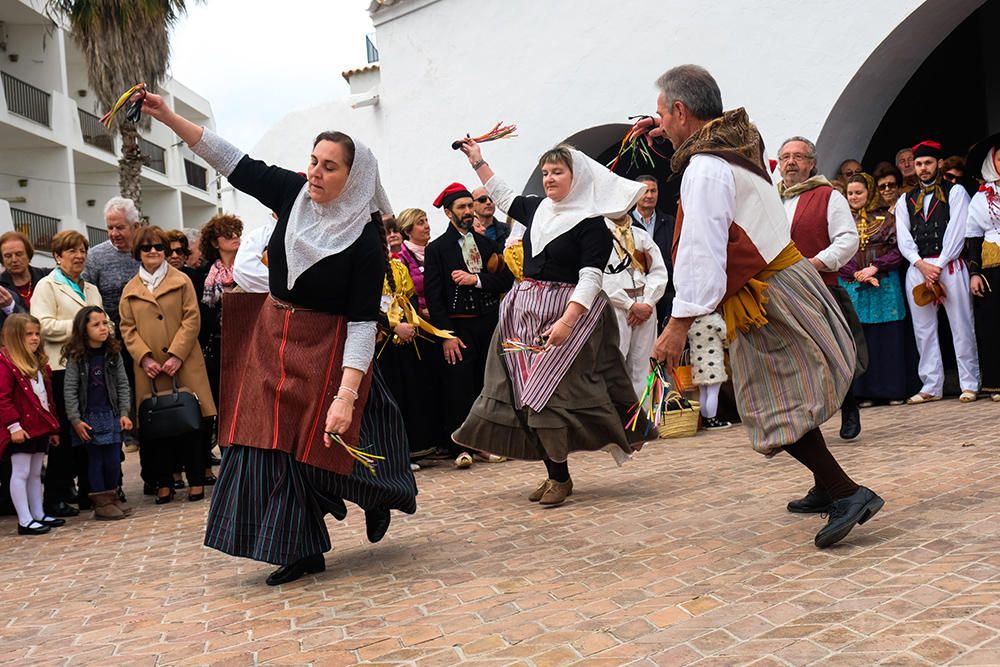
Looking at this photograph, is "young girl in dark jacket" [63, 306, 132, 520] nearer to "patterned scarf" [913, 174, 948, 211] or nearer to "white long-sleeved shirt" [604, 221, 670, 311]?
"white long-sleeved shirt" [604, 221, 670, 311]

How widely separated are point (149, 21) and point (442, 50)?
6590 millimetres

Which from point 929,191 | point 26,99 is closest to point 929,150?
point 929,191

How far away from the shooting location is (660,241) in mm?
9797

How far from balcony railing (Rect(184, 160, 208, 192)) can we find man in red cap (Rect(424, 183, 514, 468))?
33.4 m

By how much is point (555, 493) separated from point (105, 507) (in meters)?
3.30

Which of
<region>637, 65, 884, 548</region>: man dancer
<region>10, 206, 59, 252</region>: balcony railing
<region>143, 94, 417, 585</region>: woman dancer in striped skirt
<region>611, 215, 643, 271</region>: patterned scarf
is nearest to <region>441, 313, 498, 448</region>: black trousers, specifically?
<region>611, 215, 643, 271</region>: patterned scarf

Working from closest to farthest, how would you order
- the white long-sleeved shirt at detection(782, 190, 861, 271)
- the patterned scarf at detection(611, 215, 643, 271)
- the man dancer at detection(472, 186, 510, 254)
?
the white long-sleeved shirt at detection(782, 190, 861, 271) < the patterned scarf at detection(611, 215, 643, 271) < the man dancer at detection(472, 186, 510, 254)

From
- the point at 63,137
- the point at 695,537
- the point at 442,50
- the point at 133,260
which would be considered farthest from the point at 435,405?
the point at 63,137

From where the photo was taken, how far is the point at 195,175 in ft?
136

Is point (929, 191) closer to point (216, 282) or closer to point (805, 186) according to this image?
point (805, 186)

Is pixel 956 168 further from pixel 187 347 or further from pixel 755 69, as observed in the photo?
pixel 187 347

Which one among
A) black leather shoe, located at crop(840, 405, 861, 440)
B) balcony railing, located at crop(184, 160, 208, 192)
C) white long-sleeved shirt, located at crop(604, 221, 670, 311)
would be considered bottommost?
black leather shoe, located at crop(840, 405, 861, 440)

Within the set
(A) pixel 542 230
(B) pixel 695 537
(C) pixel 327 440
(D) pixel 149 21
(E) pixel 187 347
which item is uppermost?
(D) pixel 149 21

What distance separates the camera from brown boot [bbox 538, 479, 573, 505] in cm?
618
